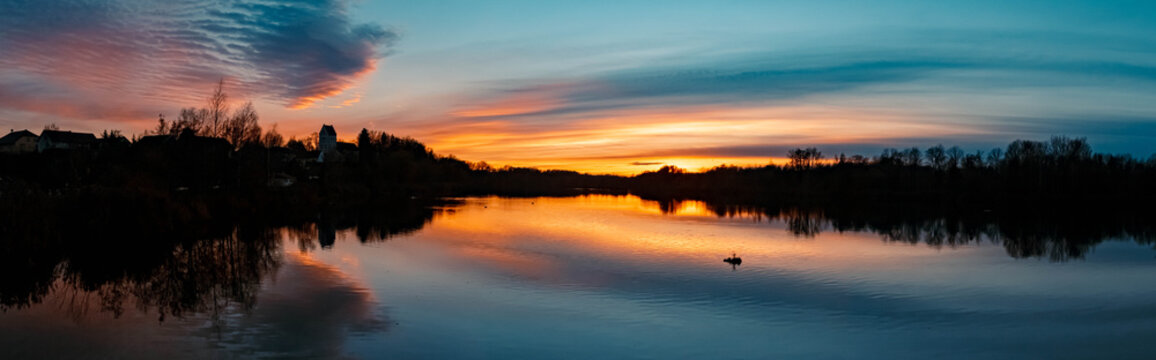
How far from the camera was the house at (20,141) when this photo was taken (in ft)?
223

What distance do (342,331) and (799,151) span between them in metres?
101

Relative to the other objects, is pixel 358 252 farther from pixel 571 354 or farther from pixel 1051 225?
pixel 1051 225

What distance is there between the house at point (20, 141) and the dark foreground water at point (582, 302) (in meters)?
62.3

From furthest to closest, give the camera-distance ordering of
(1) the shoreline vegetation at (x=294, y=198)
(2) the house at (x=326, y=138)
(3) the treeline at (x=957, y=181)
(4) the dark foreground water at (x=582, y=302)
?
1. (2) the house at (x=326, y=138)
2. (3) the treeline at (x=957, y=181)
3. (1) the shoreline vegetation at (x=294, y=198)
4. (4) the dark foreground water at (x=582, y=302)

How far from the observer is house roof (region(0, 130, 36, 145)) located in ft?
225

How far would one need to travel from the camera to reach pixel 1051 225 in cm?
3606

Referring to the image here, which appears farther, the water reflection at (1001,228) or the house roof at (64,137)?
the house roof at (64,137)

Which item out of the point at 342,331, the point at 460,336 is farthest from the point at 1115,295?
the point at 342,331

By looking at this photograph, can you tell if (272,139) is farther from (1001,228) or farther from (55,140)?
(1001,228)

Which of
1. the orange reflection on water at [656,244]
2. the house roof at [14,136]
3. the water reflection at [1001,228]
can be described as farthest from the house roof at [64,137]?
the water reflection at [1001,228]

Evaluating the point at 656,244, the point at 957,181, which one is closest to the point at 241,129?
the point at 656,244

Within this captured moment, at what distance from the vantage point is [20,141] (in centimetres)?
6888

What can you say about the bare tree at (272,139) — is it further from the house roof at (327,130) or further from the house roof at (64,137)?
the house roof at (327,130)

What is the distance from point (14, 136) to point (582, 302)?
81397 millimetres
